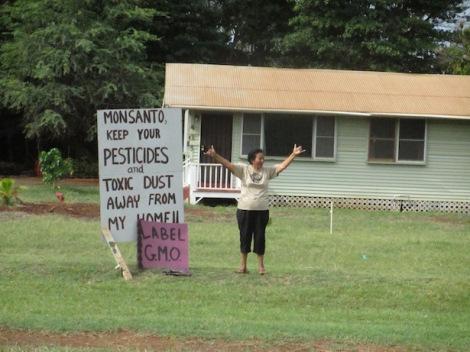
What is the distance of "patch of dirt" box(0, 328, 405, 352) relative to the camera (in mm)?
6438

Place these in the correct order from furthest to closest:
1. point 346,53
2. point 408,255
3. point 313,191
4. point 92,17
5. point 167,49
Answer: point 167,49, point 346,53, point 92,17, point 313,191, point 408,255

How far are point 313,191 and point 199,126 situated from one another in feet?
12.0

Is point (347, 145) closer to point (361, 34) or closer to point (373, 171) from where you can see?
point (373, 171)

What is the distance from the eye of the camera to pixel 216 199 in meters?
22.8

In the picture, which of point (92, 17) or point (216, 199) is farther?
point (92, 17)

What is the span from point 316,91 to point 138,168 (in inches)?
546

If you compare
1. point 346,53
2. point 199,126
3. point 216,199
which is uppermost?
point 346,53

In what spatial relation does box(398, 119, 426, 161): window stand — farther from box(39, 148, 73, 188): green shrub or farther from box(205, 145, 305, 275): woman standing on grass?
box(205, 145, 305, 275): woman standing on grass

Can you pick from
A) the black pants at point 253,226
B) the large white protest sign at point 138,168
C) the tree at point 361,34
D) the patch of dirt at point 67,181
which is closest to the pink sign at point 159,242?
the large white protest sign at point 138,168

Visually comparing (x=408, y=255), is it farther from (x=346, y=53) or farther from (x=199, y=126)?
(x=346, y=53)

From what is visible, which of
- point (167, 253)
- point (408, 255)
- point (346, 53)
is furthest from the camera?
point (346, 53)

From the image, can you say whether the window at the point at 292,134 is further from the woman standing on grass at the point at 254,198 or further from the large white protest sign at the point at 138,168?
the woman standing on grass at the point at 254,198

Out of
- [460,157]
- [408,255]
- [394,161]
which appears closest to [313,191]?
[394,161]

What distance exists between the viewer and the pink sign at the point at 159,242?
9852 mm
